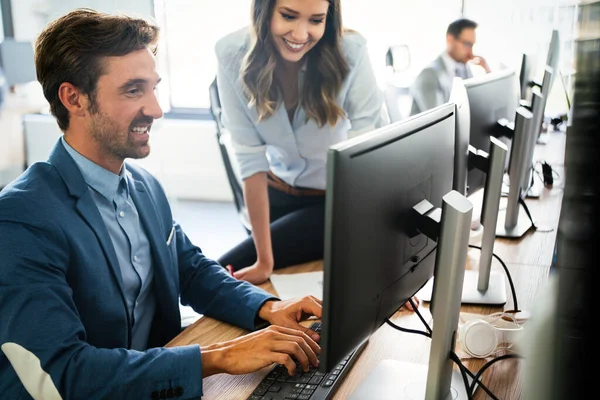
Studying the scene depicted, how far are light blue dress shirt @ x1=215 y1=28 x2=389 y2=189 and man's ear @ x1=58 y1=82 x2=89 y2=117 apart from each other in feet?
2.30

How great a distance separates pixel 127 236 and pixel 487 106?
2.76ft

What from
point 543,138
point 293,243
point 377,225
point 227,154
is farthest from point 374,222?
point 543,138

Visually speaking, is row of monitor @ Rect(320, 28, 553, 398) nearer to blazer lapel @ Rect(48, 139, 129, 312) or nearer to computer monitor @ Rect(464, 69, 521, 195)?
computer monitor @ Rect(464, 69, 521, 195)

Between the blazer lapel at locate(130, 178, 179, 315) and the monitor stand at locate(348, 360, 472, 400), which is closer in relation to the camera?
the monitor stand at locate(348, 360, 472, 400)

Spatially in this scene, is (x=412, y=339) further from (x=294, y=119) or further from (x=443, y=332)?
(x=294, y=119)

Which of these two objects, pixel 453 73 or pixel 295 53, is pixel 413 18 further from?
pixel 295 53

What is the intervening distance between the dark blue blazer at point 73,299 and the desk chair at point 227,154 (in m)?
0.78

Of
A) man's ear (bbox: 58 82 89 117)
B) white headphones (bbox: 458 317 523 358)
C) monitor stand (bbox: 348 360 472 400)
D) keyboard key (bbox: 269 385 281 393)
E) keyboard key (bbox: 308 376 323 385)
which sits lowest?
monitor stand (bbox: 348 360 472 400)

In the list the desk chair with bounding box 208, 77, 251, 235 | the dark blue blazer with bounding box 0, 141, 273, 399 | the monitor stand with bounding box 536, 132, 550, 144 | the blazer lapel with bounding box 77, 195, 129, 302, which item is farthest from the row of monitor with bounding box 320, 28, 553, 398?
the monitor stand with bounding box 536, 132, 550, 144

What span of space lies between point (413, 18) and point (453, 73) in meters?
0.84

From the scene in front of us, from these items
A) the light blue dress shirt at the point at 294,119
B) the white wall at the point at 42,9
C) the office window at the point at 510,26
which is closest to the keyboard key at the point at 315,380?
the light blue dress shirt at the point at 294,119

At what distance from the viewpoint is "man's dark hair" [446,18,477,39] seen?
3.28 meters

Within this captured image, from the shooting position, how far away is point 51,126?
4.09m

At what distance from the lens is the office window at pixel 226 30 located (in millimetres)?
3904
